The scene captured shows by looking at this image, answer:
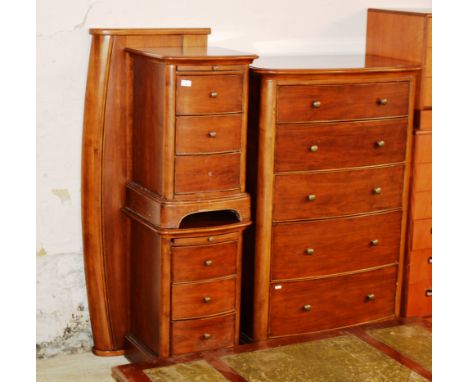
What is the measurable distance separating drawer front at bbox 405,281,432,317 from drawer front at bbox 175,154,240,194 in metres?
1.34

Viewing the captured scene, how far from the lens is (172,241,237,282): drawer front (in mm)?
3555

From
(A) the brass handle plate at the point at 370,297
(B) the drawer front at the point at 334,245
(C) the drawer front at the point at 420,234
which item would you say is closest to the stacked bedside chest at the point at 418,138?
(C) the drawer front at the point at 420,234

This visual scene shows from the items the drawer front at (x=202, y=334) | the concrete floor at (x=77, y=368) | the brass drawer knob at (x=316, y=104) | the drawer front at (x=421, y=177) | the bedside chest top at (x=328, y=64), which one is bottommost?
the concrete floor at (x=77, y=368)

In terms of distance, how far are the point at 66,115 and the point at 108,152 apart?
0.93 feet

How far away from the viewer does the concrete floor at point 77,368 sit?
3.73m

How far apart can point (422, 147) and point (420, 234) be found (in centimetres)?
50

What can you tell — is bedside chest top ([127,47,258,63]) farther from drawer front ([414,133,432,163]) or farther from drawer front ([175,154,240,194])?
drawer front ([414,133,432,163])

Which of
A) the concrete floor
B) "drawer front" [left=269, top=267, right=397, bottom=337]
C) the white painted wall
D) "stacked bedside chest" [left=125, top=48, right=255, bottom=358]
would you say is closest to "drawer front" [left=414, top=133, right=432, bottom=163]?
"drawer front" [left=269, top=267, right=397, bottom=337]

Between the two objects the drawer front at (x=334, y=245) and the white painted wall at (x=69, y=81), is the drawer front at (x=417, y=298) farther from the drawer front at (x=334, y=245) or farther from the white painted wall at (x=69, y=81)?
the white painted wall at (x=69, y=81)

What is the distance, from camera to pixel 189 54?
11.4 ft

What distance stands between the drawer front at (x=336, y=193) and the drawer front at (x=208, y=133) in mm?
352

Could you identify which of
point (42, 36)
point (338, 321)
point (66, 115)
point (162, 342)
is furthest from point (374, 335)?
point (42, 36)
